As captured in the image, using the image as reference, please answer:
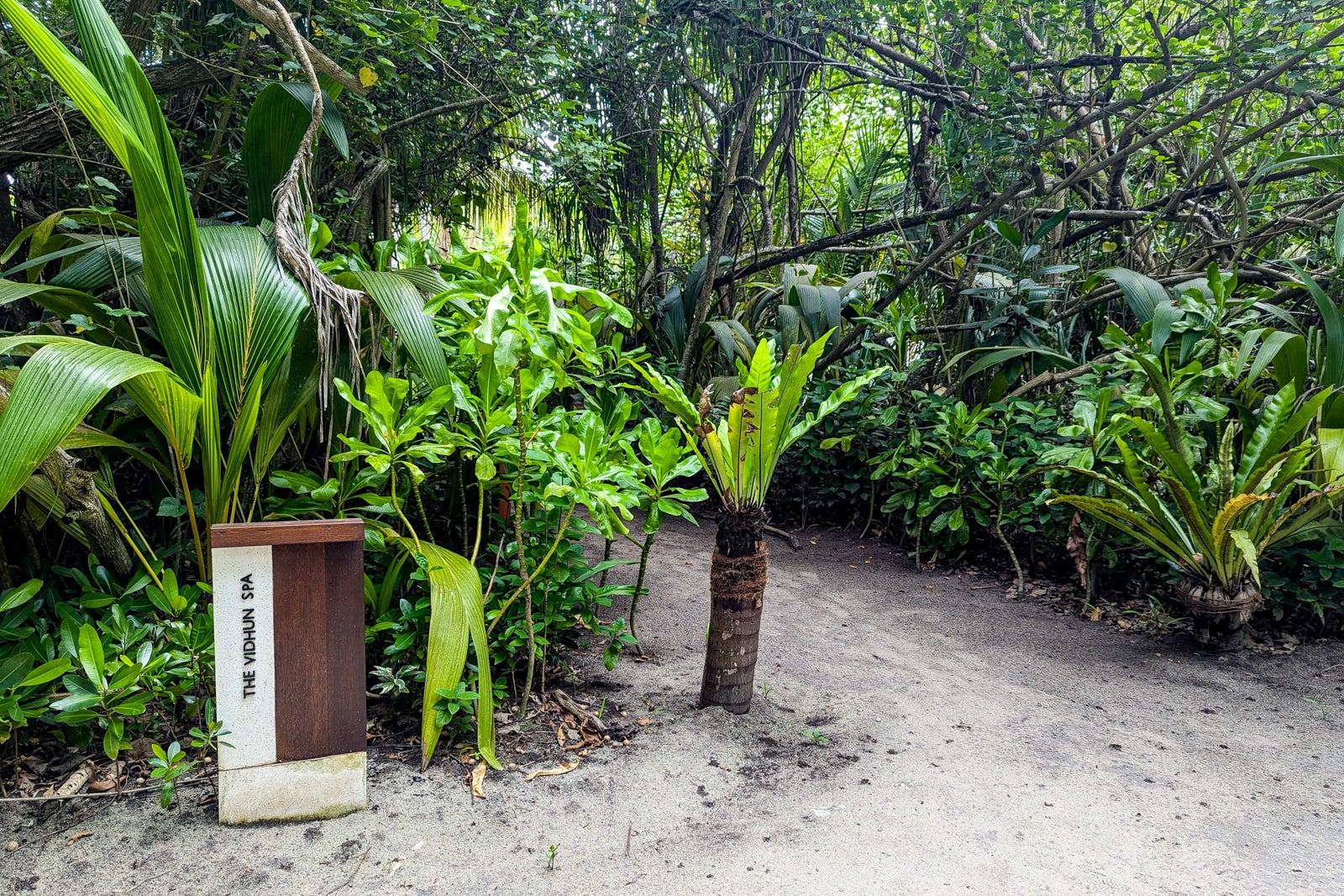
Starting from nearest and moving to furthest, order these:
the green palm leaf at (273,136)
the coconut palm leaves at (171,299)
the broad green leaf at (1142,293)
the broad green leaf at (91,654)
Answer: the coconut palm leaves at (171,299) → the broad green leaf at (91,654) → the green palm leaf at (273,136) → the broad green leaf at (1142,293)

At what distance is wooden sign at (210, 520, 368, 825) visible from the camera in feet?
4.80

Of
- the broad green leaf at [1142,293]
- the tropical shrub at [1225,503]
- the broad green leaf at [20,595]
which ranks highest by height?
the broad green leaf at [1142,293]

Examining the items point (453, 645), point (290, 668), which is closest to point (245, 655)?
point (290, 668)

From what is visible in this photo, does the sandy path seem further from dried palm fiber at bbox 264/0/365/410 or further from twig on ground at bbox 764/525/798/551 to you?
twig on ground at bbox 764/525/798/551

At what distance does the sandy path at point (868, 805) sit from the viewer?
138cm

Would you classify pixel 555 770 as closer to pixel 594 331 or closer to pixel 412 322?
pixel 412 322

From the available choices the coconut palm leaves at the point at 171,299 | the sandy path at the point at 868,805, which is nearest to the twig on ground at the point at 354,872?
the sandy path at the point at 868,805

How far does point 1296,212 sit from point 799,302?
2.25 m

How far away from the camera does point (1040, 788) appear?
66.6 inches

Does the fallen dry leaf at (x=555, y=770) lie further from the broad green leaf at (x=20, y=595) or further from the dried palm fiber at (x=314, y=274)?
the broad green leaf at (x=20, y=595)

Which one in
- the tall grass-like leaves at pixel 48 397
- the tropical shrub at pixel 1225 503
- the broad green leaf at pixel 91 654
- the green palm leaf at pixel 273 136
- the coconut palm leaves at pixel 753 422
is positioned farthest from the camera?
the tropical shrub at pixel 1225 503

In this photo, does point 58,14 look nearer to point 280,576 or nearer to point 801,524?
point 280,576

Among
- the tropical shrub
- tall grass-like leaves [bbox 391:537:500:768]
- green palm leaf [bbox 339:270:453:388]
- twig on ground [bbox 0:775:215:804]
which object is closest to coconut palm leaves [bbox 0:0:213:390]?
green palm leaf [bbox 339:270:453:388]

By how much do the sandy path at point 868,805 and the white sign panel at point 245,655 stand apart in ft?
0.52
